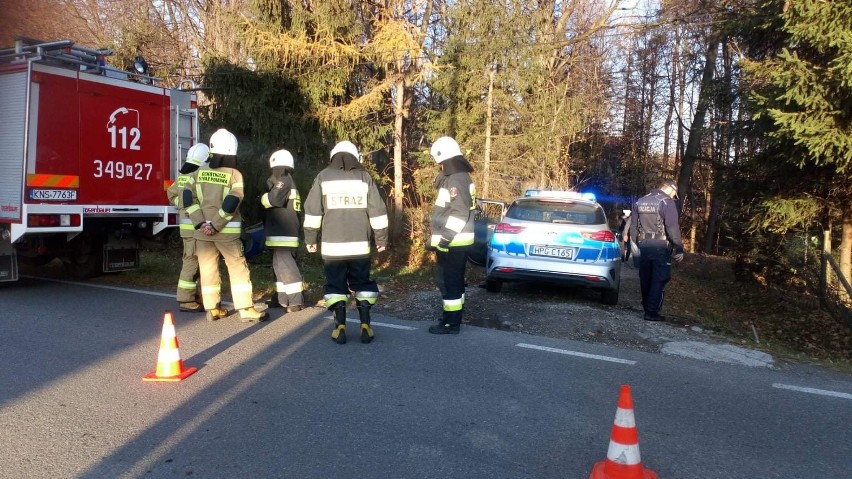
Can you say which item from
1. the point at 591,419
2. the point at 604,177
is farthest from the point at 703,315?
the point at 604,177

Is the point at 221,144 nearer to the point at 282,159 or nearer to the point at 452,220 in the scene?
the point at 282,159

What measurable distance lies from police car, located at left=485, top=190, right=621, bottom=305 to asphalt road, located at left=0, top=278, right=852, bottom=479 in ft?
5.97

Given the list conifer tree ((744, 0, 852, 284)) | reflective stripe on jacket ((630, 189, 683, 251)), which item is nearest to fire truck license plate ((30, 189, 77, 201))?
reflective stripe on jacket ((630, 189, 683, 251))

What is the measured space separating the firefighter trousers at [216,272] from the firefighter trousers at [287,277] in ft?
1.81

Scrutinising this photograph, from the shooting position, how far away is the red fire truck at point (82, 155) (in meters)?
7.61

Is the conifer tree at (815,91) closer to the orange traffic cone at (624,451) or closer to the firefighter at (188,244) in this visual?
the orange traffic cone at (624,451)

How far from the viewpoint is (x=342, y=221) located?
19.9ft

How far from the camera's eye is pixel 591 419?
4246 millimetres

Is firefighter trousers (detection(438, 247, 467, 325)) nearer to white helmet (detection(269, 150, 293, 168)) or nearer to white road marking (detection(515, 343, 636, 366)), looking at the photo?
white road marking (detection(515, 343, 636, 366))

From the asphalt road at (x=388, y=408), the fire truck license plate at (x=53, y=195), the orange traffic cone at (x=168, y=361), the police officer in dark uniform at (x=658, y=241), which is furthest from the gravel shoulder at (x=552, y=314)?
the fire truck license plate at (x=53, y=195)

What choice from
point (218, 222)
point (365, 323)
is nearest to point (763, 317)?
point (365, 323)

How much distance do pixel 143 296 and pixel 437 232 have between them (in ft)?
14.8

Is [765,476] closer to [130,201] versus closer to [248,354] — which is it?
[248,354]

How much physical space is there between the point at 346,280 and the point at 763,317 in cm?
797
